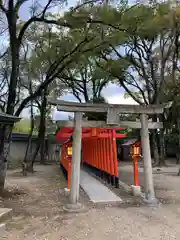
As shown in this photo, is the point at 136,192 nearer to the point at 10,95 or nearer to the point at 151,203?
the point at 151,203

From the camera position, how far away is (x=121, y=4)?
7512mm

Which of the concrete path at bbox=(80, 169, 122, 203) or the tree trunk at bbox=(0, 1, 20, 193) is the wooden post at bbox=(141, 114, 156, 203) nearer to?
the concrete path at bbox=(80, 169, 122, 203)

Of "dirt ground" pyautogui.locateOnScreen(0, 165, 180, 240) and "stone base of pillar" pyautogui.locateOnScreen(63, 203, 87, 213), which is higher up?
"stone base of pillar" pyautogui.locateOnScreen(63, 203, 87, 213)

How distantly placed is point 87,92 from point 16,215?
14771 mm

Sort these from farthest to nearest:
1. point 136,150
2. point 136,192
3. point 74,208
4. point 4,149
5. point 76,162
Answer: point 136,150
point 4,149
point 136,192
point 76,162
point 74,208

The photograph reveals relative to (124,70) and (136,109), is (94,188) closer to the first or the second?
(136,109)

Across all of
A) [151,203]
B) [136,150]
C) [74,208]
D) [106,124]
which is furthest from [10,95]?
[151,203]

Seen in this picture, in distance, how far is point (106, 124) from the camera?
261 inches

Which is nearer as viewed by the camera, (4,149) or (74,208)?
(74,208)

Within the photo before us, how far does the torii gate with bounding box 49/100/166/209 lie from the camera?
6.09 metres

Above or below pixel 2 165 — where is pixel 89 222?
below

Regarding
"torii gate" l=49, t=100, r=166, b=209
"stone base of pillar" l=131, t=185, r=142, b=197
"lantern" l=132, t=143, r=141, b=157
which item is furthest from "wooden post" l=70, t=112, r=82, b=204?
"lantern" l=132, t=143, r=141, b=157

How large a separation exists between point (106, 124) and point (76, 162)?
4.06 feet

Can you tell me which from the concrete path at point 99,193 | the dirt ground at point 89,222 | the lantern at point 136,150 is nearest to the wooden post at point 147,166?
the dirt ground at point 89,222
